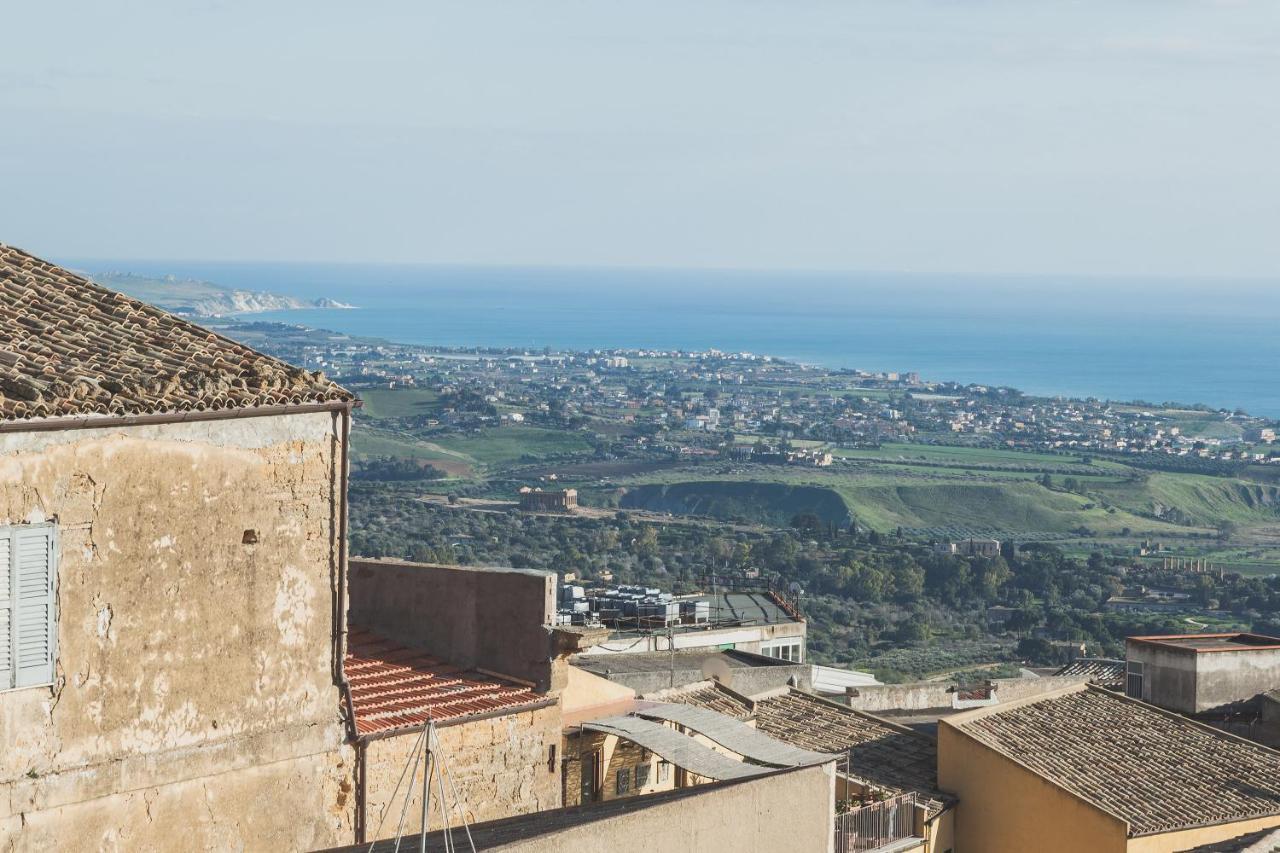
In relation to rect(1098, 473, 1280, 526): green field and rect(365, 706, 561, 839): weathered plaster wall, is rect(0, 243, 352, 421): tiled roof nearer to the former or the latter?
rect(365, 706, 561, 839): weathered plaster wall

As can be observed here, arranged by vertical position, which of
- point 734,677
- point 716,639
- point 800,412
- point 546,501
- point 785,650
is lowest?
point 546,501

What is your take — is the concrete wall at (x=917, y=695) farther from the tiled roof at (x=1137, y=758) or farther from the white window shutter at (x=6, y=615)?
the white window shutter at (x=6, y=615)

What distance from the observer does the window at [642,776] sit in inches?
537

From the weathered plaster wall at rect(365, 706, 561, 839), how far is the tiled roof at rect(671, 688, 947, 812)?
5176 millimetres

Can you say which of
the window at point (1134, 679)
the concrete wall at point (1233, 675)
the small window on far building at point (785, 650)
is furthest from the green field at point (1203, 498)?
the concrete wall at point (1233, 675)

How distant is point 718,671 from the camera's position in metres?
22.0

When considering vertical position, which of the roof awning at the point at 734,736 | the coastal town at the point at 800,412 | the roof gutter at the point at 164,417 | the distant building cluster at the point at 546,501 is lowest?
the distant building cluster at the point at 546,501

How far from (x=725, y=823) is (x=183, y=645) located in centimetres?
271

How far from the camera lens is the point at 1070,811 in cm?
1506

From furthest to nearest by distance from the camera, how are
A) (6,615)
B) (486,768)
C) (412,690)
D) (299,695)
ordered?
(412,690), (486,768), (299,695), (6,615)

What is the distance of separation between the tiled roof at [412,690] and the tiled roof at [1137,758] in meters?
6.13

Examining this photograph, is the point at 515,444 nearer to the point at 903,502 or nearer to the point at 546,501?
the point at 903,502

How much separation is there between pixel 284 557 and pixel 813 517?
3215 inches

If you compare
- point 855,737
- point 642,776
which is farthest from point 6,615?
point 855,737
